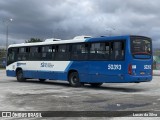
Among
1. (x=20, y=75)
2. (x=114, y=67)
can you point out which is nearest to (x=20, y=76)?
(x=20, y=75)

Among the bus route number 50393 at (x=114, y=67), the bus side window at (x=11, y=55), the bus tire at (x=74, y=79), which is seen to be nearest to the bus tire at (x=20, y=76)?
the bus side window at (x=11, y=55)

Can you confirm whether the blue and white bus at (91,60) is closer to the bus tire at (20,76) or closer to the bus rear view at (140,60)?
the bus rear view at (140,60)

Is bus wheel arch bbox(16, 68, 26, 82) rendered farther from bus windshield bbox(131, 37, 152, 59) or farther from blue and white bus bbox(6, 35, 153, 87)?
bus windshield bbox(131, 37, 152, 59)

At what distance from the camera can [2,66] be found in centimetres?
7419

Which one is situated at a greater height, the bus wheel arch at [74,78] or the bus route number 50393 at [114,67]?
the bus route number 50393 at [114,67]

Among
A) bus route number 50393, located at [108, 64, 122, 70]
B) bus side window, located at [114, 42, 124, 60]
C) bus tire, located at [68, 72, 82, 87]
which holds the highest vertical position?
bus side window, located at [114, 42, 124, 60]

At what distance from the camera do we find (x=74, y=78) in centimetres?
2247

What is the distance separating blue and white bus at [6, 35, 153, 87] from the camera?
19.3 m

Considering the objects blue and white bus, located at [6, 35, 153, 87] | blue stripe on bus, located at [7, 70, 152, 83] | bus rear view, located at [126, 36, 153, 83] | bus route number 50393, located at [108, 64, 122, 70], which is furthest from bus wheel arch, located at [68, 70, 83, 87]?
bus rear view, located at [126, 36, 153, 83]

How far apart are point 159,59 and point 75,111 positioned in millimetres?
58553

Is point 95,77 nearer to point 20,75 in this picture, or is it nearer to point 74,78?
point 74,78

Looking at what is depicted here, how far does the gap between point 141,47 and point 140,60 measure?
2.37 ft

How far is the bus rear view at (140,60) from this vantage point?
19.2 m

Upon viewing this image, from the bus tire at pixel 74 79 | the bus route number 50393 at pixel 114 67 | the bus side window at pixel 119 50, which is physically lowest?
the bus tire at pixel 74 79
